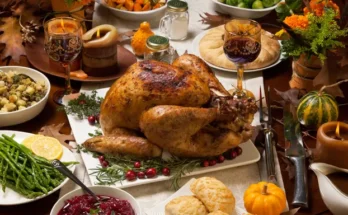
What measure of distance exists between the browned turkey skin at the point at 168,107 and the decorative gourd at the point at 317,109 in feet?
0.86

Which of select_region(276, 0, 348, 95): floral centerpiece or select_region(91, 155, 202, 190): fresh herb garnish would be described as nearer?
select_region(91, 155, 202, 190): fresh herb garnish

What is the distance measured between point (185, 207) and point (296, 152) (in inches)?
19.1

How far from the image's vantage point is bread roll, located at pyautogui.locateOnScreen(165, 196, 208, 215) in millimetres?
1540

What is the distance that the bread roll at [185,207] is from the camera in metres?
1.54

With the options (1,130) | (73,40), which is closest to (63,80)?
(73,40)

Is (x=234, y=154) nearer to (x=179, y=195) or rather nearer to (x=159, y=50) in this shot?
(x=179, y=195)

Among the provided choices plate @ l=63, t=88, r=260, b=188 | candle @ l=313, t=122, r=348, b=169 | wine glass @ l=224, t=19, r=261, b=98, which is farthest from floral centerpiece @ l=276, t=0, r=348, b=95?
plate @ l=63, t=88, r=260, b=188

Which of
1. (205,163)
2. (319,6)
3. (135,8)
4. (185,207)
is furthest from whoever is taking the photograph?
(135,8)

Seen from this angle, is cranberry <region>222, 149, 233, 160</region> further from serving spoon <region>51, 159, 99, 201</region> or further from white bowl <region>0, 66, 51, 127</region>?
white bowl <region>0, 66, 51, 127</region>

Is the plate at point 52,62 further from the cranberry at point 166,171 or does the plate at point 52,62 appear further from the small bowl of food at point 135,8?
the cranberry at point 166,171

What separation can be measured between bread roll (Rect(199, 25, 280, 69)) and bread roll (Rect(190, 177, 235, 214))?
81 centimetres

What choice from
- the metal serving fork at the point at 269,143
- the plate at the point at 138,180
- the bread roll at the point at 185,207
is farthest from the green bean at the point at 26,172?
the metal serving fork at the point at 269,143

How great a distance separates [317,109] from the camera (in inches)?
77.3

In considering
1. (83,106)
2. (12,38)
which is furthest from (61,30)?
(12,38)
